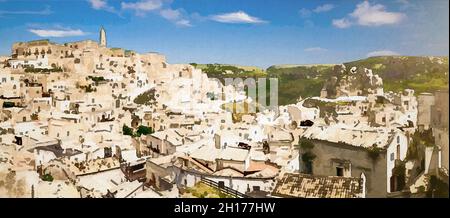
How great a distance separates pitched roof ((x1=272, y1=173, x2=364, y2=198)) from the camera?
463 cm

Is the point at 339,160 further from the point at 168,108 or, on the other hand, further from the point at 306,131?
the point at 168,108

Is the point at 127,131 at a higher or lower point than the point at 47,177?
higher

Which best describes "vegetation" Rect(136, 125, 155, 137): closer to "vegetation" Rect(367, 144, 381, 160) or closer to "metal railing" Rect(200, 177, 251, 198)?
"metal railing" Rect(200, 177, 251, 198)

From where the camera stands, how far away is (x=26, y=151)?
5.35m

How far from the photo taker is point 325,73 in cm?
552

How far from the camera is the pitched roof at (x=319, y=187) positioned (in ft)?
15.2

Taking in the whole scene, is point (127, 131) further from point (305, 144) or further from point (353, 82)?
point (353, 82)

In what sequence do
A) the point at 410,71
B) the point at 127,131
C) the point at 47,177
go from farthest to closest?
the point at 127,131
the point at 410,71
the point at 47,177

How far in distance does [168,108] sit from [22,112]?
5.89ft

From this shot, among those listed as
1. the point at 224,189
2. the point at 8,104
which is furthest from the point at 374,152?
the point at 8,104

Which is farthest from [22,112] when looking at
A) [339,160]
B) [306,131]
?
[339,160]

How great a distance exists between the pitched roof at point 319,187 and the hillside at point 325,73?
3.39 ft

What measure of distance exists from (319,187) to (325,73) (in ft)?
4.81
